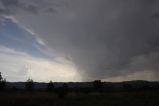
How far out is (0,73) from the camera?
88688 millimetres

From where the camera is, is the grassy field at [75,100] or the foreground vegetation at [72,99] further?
the foreground vegetation at [72,99]

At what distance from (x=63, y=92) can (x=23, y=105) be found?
24.4 metres

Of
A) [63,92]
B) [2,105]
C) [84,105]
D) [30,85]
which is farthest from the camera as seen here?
[30,85]

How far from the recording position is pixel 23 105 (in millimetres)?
30531

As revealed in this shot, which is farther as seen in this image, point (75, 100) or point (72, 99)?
point (72, 99)

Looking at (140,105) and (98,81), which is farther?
(98,81)

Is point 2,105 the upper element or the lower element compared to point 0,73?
lower

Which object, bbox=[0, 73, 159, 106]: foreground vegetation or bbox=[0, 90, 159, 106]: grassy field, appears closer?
bbox=[0, 90, 159, 106]: grassy field

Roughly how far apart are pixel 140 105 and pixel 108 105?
131 inches

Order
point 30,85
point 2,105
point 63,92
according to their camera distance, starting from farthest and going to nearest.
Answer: point 30,85 → point 63,92 → point 2,105

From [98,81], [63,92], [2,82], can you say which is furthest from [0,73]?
[98,81]

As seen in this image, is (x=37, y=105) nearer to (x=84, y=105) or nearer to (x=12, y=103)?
(x=12, y=103)

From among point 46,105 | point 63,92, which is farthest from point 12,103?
point 63,92

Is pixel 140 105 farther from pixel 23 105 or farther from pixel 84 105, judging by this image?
pixel 23 105
